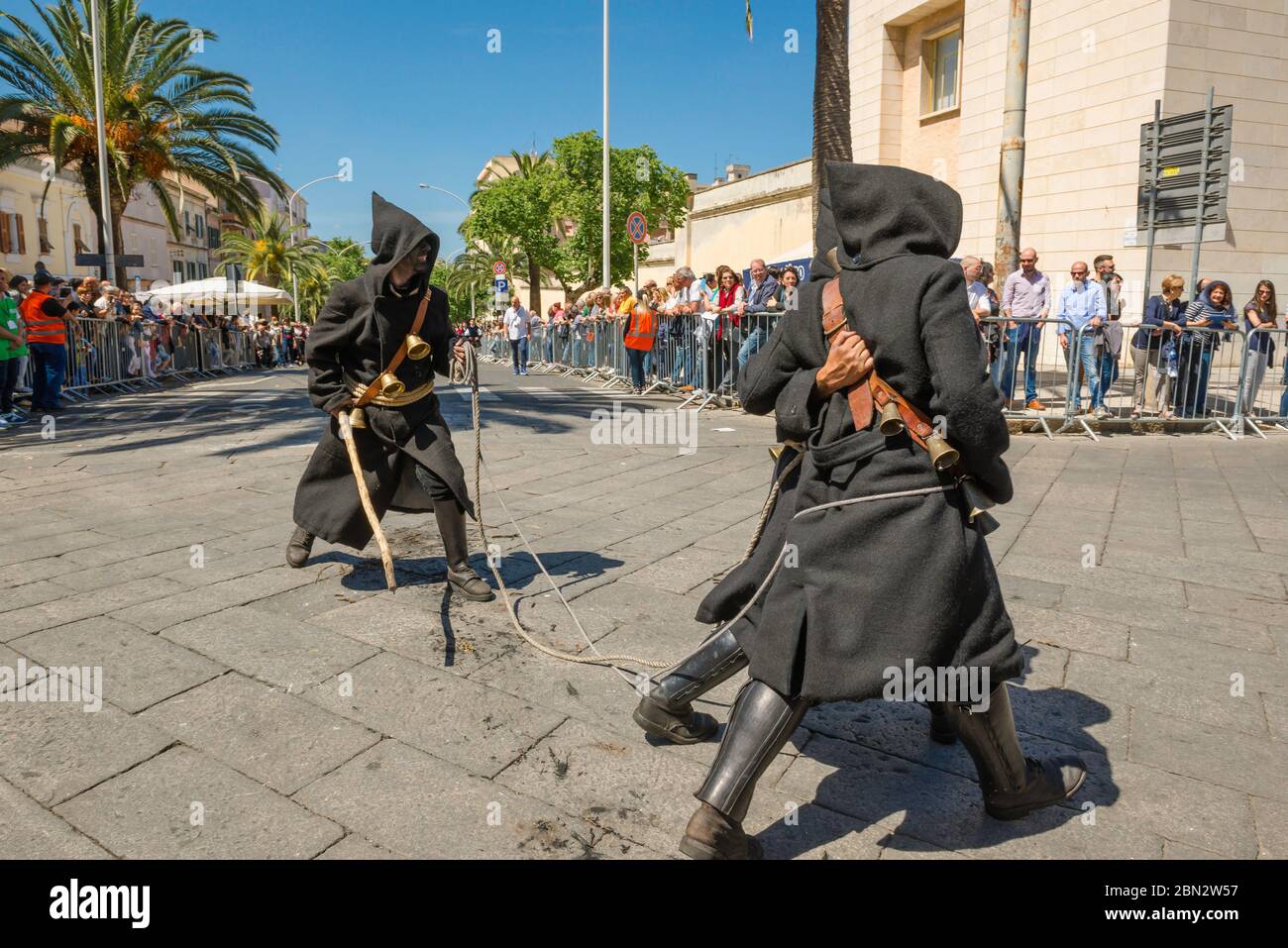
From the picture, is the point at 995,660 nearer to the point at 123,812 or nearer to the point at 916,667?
the point at 916,667

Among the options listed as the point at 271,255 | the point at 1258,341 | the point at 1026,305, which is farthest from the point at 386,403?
the point at 271,255

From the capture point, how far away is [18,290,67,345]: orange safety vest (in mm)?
11992

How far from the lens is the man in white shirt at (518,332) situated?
893 inches

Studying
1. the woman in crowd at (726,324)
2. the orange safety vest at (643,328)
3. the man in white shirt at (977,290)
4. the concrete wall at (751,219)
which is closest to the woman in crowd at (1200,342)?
the man in white shirt at (977,290)

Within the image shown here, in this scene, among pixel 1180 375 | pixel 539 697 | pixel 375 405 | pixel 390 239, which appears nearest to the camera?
pixel 539 697

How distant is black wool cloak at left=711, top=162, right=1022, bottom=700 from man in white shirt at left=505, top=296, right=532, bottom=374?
68.2ft

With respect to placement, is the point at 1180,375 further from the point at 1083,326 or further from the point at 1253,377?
the point at 1083,326

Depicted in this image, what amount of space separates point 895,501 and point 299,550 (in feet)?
11.4

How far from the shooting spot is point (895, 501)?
7.48ft

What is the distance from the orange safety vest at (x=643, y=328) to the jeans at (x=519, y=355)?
854 cm

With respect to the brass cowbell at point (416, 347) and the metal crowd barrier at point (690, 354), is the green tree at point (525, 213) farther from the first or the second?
the brass cowbell at point (416, 347)

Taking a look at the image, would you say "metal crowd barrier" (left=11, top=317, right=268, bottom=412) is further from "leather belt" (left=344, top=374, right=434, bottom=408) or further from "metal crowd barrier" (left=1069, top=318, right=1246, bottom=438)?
"metal crowd barrier" (left=1069, top=318, right=1246, bottom=438)
